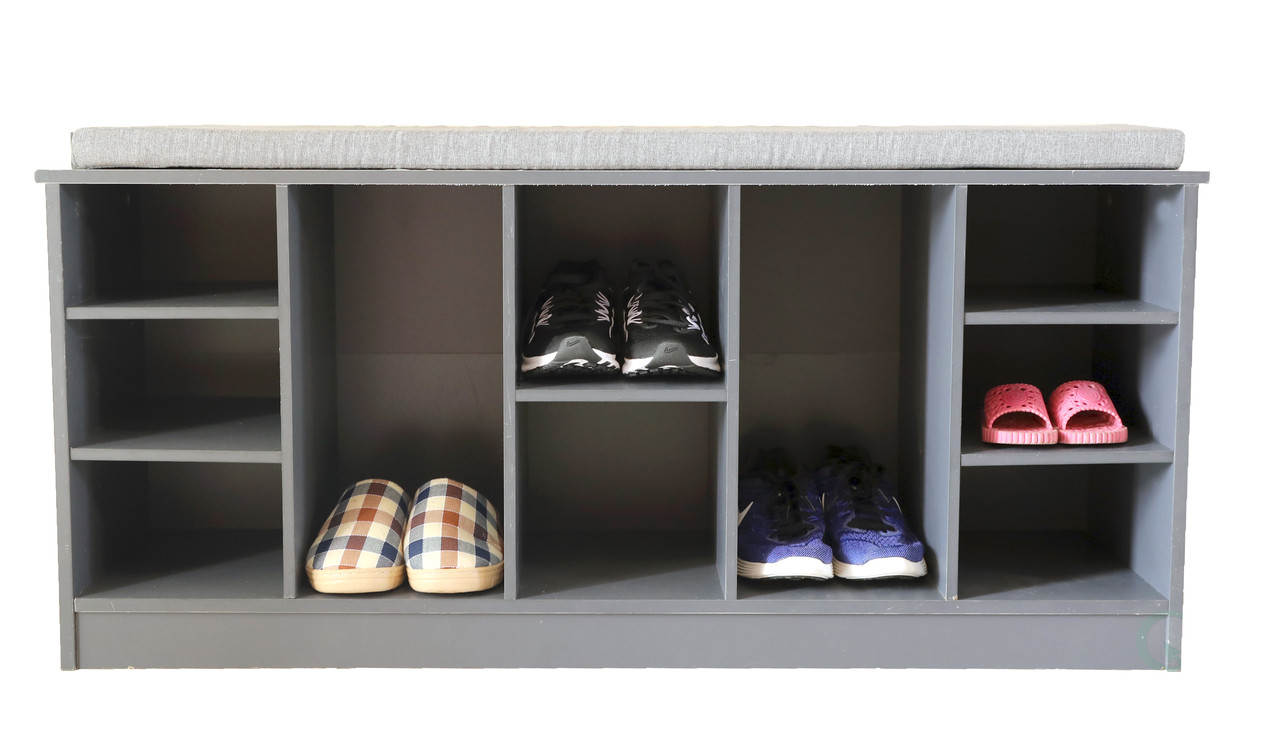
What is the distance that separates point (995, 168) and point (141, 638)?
1.96m

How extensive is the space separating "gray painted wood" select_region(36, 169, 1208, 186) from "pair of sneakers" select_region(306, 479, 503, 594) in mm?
718

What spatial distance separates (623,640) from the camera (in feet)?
8.72

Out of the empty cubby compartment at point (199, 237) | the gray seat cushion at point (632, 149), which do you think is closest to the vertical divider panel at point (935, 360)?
the gray seat cushion at point (632, 149)

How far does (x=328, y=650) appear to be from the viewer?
2650 mm

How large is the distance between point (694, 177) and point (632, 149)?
13 cm

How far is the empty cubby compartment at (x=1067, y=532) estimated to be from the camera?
2.71 m

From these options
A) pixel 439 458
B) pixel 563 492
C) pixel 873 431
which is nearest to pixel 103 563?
pixel 439 458

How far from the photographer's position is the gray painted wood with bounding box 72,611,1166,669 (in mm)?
2648

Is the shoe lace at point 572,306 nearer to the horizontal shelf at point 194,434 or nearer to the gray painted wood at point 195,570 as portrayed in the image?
the horizontal shelf at point 194,434

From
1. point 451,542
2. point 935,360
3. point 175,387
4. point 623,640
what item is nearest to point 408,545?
point 451,542

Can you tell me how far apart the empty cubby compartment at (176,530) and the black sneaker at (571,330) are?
2.40 feet

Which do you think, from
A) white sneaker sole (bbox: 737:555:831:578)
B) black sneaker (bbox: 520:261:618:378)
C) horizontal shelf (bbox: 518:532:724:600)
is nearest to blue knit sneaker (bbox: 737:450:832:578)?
white sneaker sole (bbox: 737:555:831:578)

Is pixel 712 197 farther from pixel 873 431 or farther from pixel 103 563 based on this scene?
pixel 103 563

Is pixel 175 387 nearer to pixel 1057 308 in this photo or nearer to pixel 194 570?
pixel 194 570
